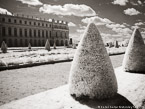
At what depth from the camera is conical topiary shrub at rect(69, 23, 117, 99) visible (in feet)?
15.7

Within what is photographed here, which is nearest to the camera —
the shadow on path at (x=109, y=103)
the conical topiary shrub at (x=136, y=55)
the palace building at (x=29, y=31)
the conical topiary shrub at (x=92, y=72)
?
the shadow on path at (x=109, y=103)

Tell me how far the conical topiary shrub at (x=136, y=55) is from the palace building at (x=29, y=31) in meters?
50.3

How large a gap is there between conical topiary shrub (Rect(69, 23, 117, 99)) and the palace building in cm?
5221

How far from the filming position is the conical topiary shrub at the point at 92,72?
4.78m

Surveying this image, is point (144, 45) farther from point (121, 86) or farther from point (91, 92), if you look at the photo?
point (91, 92)

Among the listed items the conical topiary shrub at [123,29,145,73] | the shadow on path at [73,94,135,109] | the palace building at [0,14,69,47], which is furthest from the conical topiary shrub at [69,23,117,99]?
the palace building at [0,14,69,47]

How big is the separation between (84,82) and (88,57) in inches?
33.8

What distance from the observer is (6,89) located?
7.30 metres

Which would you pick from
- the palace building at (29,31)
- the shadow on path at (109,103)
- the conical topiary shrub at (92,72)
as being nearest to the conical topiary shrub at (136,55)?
the shadow on path at (109,103)

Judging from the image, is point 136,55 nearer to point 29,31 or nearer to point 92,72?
point 92,72

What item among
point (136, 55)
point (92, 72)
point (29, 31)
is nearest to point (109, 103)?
point (92, 72)

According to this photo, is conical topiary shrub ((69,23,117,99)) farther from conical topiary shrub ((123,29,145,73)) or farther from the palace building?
the palace building

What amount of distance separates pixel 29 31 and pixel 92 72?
197 feet

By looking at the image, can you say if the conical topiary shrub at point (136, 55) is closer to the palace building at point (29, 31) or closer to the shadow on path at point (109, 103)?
the shadow on path at point (109, 103)
